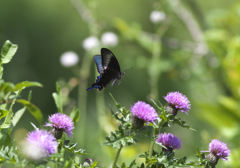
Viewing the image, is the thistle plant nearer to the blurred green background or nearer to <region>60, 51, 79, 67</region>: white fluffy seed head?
the blurred green background

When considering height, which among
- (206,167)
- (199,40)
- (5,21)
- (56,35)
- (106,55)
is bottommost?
(206,167)

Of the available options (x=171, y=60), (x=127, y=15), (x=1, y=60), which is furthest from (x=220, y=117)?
(x=127, y=15)

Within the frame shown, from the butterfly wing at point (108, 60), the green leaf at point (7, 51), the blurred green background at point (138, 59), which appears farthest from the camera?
the blurred green background at point (138, 59)

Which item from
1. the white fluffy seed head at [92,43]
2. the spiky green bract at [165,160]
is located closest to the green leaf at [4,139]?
the spiky green bract at [165,160]

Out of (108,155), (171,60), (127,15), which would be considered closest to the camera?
(108,155)

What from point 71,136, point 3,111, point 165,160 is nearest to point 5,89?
point 3,111

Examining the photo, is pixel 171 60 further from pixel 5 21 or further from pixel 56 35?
pixel 5 21

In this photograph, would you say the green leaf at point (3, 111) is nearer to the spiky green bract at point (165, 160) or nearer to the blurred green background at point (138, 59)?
the spiky green bract at point (165, 160)
